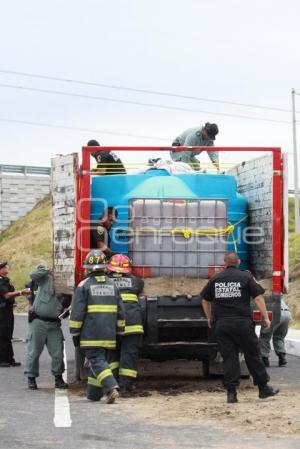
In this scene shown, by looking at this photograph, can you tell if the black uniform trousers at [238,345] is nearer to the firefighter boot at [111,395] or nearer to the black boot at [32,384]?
the firefighter boot at [111,395]

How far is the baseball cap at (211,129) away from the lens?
1430 centimetres

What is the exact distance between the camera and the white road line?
390 inches

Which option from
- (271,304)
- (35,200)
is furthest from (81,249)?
(35,200)

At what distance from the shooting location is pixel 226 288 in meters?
11.6

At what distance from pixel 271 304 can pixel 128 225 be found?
2.03m

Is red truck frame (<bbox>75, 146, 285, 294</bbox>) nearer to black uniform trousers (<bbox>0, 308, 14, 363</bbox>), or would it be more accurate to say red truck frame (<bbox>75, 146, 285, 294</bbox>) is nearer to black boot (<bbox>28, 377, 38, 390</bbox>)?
black boot (<bbox>28, 377, 38, 390</bbox>)

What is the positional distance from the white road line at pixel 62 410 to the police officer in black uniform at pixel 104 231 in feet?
5.87

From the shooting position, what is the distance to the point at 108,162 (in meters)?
13.7

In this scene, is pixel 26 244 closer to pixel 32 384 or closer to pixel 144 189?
pixel 32 384

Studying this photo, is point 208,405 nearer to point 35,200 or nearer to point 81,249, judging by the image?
point 81,249

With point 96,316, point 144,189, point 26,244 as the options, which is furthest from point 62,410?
point 26,244

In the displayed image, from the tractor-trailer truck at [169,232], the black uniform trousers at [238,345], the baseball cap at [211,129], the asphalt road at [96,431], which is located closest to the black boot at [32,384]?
the asphalt road at [96,431]

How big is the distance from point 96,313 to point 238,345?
5.49ft

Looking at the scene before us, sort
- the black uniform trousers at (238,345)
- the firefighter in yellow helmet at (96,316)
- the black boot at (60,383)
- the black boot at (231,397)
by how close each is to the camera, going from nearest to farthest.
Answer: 1. the black boot at (231,397)
2. the black uniform trousers at (238,345)
3. the firefighter in yellow helmet at (96,316)
4. the black boot at (60,383)
